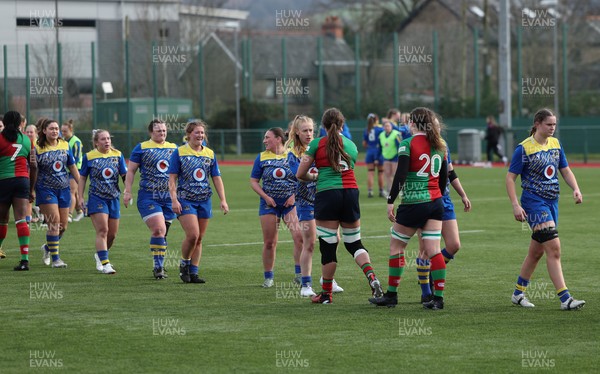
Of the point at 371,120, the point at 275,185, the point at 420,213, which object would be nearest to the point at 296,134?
the point at 275,185

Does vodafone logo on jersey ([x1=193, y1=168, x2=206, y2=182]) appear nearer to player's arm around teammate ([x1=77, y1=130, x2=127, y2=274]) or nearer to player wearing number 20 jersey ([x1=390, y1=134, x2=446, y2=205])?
player's arm around teammate ([x1=77, y1=130, x2=127, y2=274])

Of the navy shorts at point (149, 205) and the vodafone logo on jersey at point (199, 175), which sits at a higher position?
the vodafone logo on jersey at point (199, 175)

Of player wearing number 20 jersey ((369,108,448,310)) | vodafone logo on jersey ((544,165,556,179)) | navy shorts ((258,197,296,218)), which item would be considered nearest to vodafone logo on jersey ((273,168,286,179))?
navy shorts ((258,197,296,218))

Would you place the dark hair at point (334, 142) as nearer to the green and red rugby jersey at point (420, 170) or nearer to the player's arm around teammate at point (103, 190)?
the green and red rugby jersey at point (420, 170)

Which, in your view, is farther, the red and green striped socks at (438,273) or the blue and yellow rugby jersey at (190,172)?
the blue and yellow rugby jersey at (190,172)

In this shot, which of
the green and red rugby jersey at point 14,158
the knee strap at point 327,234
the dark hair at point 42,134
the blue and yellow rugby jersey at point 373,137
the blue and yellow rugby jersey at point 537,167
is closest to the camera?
the blue and yellow rugby jersey at point 537,167

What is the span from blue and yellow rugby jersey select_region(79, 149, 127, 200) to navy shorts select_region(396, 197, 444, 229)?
4.44 meters

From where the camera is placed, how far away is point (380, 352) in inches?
318

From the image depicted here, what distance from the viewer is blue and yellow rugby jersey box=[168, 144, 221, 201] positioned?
11.9m

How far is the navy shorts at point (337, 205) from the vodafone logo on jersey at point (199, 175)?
6.73ft

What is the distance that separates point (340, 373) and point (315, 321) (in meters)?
2.07

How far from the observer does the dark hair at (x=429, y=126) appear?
982 cm

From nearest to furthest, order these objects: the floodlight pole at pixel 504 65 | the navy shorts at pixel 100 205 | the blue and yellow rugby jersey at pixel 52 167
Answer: the navy shorts at pixel 100 205
the blue and yellow rugby jersey at pixel 52 167
the floodlight pole at pixel 504 65

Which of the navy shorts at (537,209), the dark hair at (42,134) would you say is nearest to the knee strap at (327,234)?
the navy shorts at (537,209)
